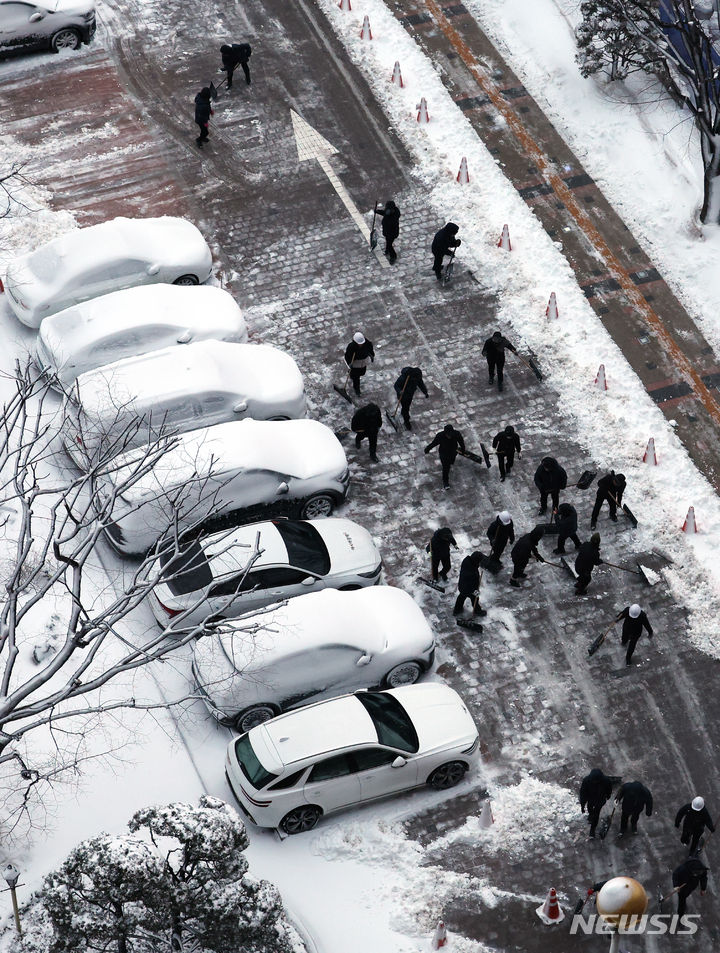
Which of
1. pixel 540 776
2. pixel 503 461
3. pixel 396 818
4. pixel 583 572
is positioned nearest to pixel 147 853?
pixel 396 818

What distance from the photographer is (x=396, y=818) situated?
17.1 m

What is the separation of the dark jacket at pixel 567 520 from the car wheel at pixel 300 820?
5.55 metres

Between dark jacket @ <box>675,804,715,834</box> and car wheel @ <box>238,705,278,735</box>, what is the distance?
5.22 metres

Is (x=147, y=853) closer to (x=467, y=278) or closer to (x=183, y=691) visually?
(x=183, y=691)

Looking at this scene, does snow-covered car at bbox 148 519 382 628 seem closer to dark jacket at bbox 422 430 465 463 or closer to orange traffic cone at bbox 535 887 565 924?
dark jacket at bbox 422 430 465 463

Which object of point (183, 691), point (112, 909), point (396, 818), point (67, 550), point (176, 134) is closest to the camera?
point (112, 909)

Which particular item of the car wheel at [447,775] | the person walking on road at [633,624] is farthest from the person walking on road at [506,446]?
the car wheel at [447,775]

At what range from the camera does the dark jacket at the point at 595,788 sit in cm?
1639

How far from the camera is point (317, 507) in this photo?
66.5 feet

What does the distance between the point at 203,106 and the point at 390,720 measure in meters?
13.4

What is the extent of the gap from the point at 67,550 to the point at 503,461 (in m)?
6.75

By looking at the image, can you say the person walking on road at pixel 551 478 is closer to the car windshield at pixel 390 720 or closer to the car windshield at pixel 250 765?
the car windshield at pixel 390 720

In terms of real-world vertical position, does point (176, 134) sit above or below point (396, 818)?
above

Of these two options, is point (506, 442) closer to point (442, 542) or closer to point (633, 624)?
point (442, 542)
